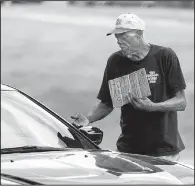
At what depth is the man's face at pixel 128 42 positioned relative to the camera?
7.29 metres

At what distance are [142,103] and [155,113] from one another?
219 mm

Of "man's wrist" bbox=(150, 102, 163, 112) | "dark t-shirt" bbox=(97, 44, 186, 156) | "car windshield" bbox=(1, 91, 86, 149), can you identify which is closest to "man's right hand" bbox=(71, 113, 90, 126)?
"dark t-shirt" bbox=(97, 44, 186, 156)

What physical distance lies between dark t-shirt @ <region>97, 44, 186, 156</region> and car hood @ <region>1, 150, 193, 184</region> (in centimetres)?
161

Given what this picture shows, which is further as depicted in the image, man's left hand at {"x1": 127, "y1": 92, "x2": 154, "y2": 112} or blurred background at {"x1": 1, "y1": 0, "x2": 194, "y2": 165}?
blurred background at {"x1": 1, "y1": 0, "x2": 194, "y2": 165}

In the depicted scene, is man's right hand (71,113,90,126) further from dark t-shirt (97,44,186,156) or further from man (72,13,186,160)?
dark t-shirt (97,44,186,156)

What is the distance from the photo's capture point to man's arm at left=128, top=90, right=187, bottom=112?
713 centimetres

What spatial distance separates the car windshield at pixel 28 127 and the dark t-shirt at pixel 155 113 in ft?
4.08

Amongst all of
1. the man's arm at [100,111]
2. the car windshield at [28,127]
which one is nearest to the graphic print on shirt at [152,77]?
the man's arm at [100,111]

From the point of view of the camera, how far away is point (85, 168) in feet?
16.7

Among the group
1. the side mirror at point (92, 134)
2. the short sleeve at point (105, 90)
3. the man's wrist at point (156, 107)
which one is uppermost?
the short sleeve at point (105, 90)

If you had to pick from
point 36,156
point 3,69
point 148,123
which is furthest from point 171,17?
point 36,156

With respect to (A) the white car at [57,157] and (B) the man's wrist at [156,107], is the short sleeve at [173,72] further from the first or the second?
(A) the white car at [57,157]

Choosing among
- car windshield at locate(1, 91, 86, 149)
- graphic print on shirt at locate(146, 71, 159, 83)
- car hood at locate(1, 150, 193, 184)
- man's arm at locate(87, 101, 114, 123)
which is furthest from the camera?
man's arm at locate(87, 101, 114, 123)

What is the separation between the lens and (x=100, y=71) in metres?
21.2
